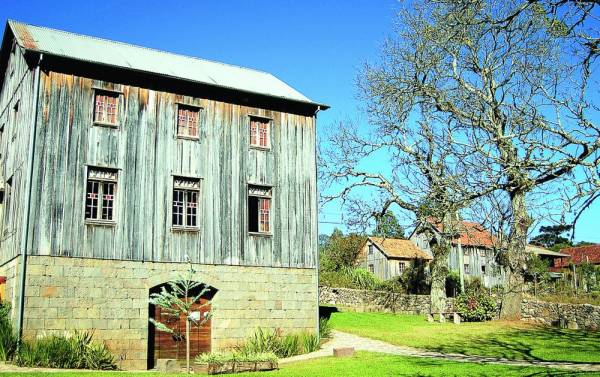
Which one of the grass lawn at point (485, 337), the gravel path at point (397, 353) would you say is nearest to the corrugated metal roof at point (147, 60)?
the gravel path at point (397, 353)

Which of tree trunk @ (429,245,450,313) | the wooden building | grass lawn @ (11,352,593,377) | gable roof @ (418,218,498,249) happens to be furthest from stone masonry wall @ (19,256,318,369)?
tree trunk @ (429,245,450,313)

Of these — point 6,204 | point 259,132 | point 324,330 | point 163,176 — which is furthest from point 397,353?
point 6,204

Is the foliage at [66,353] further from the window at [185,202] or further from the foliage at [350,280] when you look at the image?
the foliage at [350,280]

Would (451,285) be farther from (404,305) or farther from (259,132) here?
(259,132)

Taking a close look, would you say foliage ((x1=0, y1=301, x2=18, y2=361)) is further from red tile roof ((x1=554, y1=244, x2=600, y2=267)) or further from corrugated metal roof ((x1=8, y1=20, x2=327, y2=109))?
red tile roof ((x1=554, y1=244, x2=600, y2=267))

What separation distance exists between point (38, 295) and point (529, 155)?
1572cm

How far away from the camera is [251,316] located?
2289cm

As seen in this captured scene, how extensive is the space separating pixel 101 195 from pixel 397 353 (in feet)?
37.0

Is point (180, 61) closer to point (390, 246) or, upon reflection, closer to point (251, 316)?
point (251, 316)

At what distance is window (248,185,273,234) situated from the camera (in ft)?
78.1

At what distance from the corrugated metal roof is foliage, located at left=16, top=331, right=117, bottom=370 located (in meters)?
8.99

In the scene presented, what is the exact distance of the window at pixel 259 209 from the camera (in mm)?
23812

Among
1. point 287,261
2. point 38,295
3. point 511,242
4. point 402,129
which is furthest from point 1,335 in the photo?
point 402,129

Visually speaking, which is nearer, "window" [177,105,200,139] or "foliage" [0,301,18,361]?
"foliage" [0,301,18,361]
